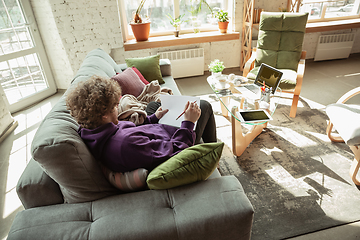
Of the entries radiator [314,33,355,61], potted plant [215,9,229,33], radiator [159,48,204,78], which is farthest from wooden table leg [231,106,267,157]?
radiator [314,33,355,61]

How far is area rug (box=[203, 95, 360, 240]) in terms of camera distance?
159cm

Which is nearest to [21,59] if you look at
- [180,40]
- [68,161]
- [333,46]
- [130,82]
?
[130,82]

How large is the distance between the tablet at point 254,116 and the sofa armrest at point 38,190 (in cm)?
143

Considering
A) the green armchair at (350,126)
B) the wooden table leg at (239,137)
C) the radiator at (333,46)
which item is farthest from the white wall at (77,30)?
the green armchair at (350,126)

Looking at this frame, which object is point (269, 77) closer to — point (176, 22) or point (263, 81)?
point (263, 81)

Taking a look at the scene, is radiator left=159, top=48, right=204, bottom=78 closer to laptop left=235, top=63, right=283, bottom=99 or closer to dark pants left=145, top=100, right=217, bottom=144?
laptop left=235, top=63, right=283, bottom=99

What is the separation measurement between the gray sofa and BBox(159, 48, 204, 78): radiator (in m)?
3.10

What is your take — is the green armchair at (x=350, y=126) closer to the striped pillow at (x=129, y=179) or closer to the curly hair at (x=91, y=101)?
the striped pillow at (x=129, y=179)

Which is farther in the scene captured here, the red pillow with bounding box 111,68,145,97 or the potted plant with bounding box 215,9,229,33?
the potted plant with bounding box 215,9,229,33

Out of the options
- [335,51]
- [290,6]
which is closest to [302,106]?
[290,6]

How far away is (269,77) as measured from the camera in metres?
2.43

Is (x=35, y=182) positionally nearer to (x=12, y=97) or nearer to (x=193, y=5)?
(x=12, y=97)

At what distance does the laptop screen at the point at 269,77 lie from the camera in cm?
235

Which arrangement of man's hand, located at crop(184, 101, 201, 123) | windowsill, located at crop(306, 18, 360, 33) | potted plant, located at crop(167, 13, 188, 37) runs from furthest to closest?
windowsill, located at crop(306, 18, 360, 33) < potted plant, located at crop(167, 13, 188, 37) < man's hand, located at crop(184, 101, 201, 123)
